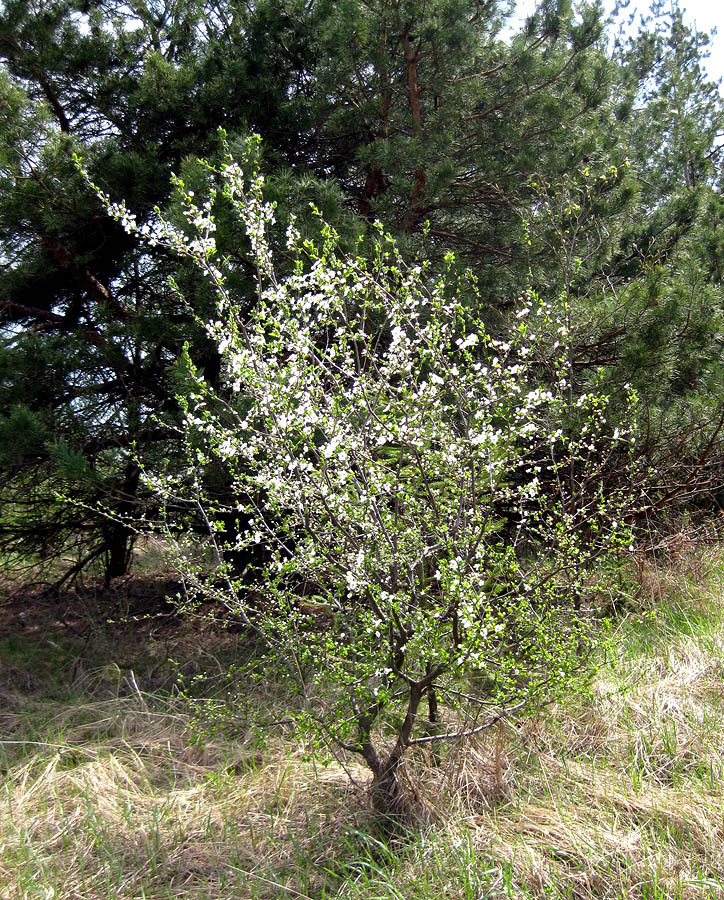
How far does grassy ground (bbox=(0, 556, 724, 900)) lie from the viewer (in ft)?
7.77

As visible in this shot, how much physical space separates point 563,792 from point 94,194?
390 cm

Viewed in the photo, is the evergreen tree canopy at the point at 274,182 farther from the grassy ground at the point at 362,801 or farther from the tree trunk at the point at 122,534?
the grassy ground at the point at 362,801

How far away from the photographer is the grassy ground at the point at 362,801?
237cm

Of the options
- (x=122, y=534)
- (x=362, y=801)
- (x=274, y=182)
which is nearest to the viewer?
(x=362, y=801)

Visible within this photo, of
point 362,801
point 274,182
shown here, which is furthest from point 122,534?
point 362,801

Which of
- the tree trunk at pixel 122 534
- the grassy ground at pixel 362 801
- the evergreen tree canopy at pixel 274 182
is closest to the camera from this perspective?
the grassy ground at pixel 362 801

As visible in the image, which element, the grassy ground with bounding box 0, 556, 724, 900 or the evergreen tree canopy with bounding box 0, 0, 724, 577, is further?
the evergreen tree canopy with bounding box 0, 0, 724, 577

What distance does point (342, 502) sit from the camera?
8.23ft

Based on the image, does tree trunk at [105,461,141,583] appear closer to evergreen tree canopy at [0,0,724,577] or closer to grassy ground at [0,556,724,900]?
evergreen tree canopy at [0,0,724,577]

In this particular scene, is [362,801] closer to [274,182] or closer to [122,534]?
[274,182]

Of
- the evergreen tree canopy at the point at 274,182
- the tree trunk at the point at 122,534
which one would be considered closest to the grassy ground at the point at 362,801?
the tree trunk at the point at 122,534

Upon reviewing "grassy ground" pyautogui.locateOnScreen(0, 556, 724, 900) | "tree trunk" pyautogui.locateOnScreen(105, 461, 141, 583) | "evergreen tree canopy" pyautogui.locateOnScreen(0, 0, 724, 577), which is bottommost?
"grassy ground" pyautogui.locateOnScreen(0, 556, 724, 900)

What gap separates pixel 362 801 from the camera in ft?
9.35

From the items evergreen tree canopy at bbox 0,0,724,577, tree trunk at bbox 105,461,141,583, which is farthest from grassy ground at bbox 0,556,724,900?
evergreen tree canopy at bbox 0,0,724,577
